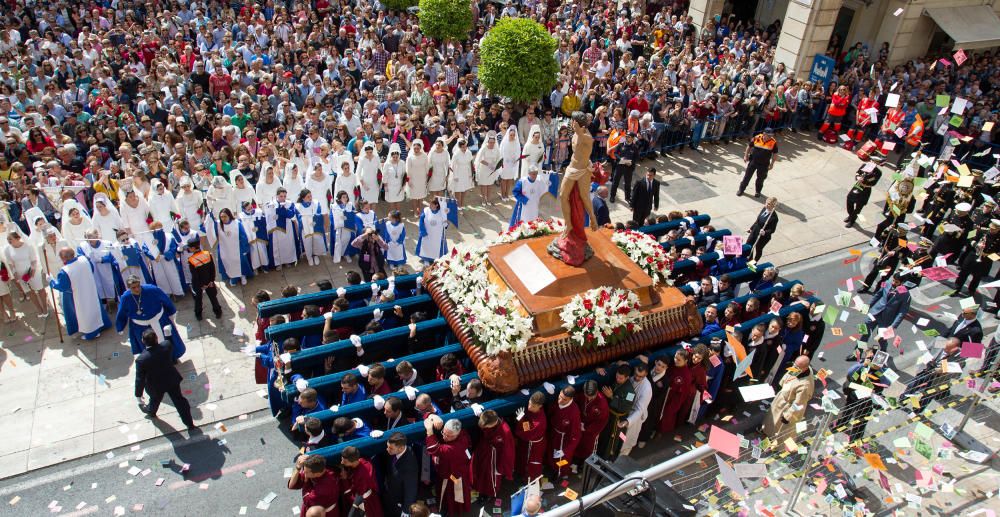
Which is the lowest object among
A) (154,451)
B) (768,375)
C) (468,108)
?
(154,451)

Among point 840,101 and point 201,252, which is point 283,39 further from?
point 840,101

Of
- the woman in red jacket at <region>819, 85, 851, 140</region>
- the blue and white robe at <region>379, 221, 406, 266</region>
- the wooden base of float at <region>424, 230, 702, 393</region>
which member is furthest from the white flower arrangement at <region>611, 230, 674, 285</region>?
the woman in red jacket at <region>819, 85, 851, 140</region>

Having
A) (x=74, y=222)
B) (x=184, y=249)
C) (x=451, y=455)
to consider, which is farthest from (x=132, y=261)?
(x=451, y=455)

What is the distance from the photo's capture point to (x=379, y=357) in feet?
29.3

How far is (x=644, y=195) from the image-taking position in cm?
1324

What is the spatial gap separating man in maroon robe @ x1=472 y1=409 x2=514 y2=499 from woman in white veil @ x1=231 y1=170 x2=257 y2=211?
6396 millimetres

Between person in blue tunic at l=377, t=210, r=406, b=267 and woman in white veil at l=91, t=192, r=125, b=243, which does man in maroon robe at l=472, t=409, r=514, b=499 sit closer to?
person in blue tunic at l=377, t=210, r=406, b=267

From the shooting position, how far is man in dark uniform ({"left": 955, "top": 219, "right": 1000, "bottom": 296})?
11773 mm

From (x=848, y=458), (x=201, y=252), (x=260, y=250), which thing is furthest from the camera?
(x=260, y=250)

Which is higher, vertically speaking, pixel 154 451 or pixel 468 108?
pixel 468 108

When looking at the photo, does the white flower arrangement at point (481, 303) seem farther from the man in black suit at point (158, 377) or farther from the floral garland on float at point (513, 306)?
the man in black suit at point (158, 377)

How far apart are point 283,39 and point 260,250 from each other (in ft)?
32.7

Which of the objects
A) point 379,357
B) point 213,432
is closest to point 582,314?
point 379,357

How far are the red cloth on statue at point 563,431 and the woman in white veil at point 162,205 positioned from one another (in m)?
6.92
